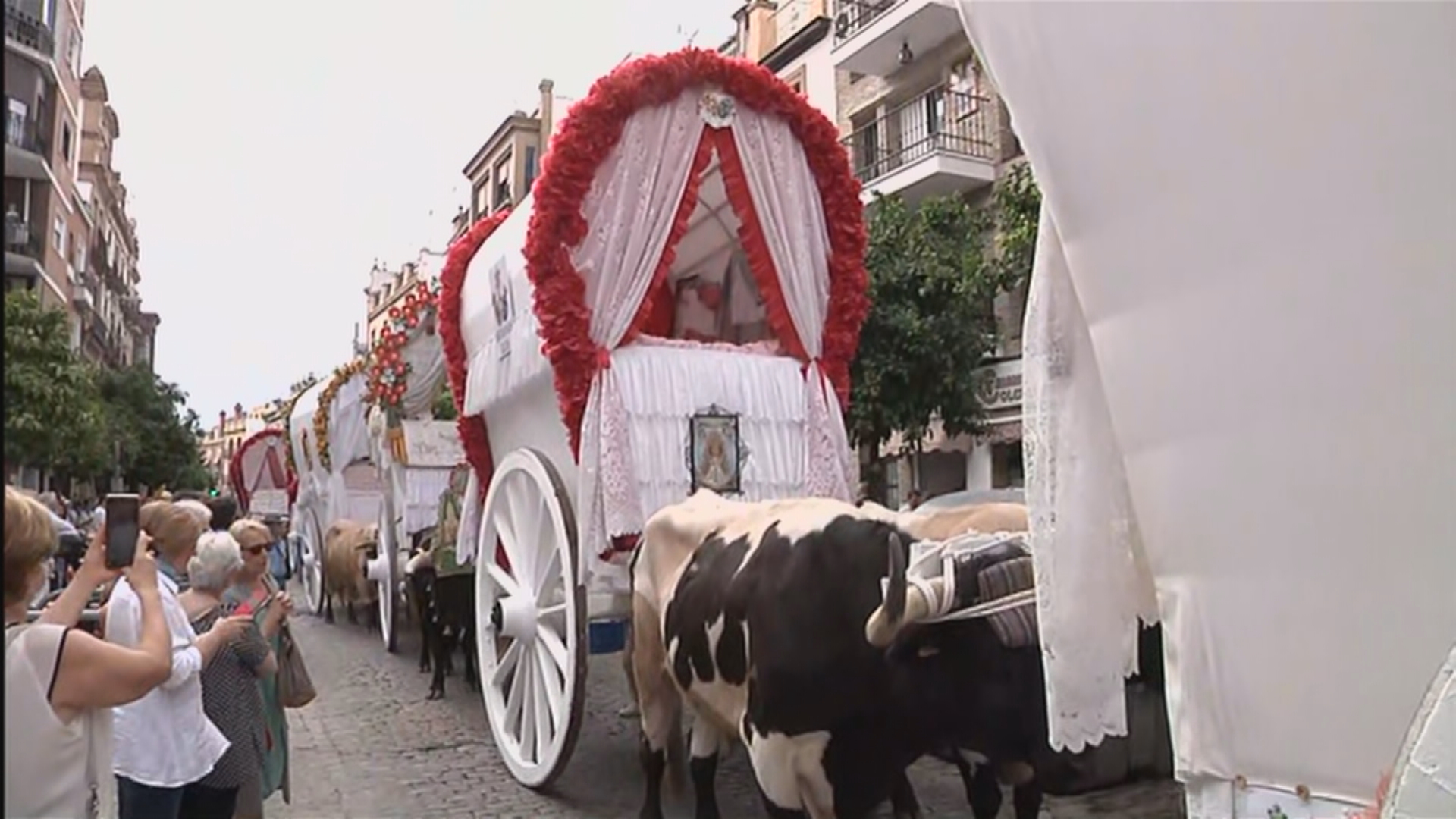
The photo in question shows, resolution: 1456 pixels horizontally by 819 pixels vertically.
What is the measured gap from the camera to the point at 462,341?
7828mm

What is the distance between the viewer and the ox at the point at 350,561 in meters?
12.9

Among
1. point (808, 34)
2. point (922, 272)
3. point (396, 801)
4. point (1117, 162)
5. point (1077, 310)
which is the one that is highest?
point (808, 34)

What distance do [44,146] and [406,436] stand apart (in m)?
26.2

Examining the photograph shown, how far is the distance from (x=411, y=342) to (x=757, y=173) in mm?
5624

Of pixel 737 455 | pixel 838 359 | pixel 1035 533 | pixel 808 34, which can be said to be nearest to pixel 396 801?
pixel 737 455

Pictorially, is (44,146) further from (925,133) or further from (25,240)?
(925,133)

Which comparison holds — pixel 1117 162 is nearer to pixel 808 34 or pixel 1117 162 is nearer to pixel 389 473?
pixel 389 473

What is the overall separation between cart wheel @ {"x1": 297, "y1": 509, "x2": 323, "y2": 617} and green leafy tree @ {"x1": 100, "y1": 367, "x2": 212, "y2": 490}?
71.8ft

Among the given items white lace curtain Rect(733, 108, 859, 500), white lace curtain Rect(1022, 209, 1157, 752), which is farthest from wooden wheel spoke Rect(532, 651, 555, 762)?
white lace curtain Rect(1022, 209, 1157, 752)

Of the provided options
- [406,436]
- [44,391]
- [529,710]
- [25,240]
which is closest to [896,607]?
[529,710]

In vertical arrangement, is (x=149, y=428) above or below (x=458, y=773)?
above

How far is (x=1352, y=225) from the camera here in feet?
5.18

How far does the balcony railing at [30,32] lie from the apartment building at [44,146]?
20 millimetres

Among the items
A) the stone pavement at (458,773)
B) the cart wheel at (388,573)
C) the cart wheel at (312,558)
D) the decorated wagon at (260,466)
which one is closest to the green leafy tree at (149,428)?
the decorated wagon at (260,466)
